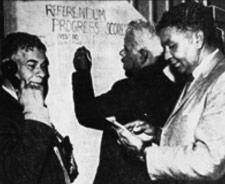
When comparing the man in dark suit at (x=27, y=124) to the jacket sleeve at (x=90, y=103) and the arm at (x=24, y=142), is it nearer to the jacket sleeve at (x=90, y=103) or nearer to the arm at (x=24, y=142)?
the arm at (x=24, y=142)

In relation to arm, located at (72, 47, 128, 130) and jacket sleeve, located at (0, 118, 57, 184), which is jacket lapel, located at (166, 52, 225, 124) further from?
jacket sleeve, located at (0, 118, 57, 184)

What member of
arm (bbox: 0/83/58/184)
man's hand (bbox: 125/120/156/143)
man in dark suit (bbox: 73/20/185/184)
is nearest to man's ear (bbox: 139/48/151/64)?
man in dark suit (bbox: 73/20/185/184)

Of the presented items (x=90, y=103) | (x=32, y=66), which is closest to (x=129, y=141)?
(x=90, y=103)

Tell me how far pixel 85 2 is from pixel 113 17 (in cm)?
21

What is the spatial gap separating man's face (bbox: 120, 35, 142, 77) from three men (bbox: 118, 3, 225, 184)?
0.19 meters

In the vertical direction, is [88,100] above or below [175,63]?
below

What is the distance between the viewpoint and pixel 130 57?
10.6ft

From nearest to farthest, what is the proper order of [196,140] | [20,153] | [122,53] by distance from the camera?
[20,153] → [196,140] → [122,53]

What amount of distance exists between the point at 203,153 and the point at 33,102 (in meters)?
1.11

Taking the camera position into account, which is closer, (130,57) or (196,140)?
(196,140)

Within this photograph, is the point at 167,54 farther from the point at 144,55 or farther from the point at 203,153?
the point at 203,153

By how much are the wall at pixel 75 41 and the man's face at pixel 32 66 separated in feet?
0.17

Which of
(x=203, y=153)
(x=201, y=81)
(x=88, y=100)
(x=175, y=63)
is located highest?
(x=175, y=63)

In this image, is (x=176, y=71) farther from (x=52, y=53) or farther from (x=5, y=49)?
(x=5, y=49)
